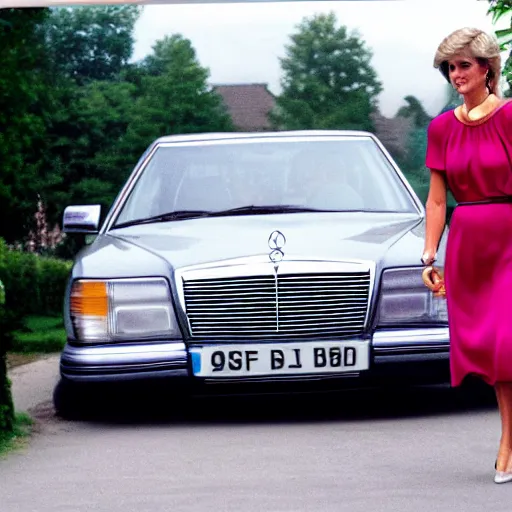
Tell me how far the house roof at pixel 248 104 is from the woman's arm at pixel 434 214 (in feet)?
11.3

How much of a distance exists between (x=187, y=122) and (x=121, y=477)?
393cm

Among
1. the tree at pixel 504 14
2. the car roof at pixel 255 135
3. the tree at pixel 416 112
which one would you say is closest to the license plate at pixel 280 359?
the car roof at pixel 255 135

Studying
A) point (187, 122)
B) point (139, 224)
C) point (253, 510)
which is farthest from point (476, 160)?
point (187, 122)

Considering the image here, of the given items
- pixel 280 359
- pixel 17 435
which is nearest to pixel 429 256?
pixel 280 359

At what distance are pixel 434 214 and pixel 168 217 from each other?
2589 mm

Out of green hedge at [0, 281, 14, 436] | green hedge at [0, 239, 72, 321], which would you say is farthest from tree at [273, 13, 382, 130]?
green hedge at [0, 281, 14, 436]

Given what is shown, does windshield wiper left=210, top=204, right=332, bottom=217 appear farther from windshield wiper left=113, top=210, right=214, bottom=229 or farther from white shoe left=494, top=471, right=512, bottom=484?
white shoe left=494, top=471, right=512, bottom=484

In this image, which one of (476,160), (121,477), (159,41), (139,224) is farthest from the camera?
(159,41)

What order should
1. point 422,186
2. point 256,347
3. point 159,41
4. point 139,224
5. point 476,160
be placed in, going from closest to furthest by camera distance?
1. point 476,160
2. point 256,347
3. point 139,224
4. point 422,186
5. point 159,41

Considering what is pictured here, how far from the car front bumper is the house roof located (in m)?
2.26

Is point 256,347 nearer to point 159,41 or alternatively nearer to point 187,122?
point 187,122

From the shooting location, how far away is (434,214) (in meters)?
5.77

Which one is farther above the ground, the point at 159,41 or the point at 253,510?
the point at 159,41

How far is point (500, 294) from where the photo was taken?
5.51 meters
